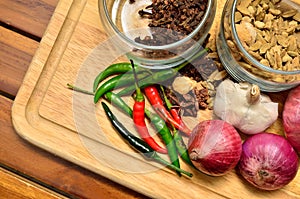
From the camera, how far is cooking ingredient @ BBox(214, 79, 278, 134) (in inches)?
46.8

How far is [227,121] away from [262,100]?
86 mm

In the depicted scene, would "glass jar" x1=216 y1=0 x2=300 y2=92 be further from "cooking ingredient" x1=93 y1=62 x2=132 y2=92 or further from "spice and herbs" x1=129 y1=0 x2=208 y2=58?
"cooking ingredient" x1=93 y1=62 x2=132 y2=92

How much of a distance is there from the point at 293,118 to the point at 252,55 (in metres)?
0.16

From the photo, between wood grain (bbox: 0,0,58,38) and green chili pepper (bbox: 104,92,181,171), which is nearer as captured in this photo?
green chili pepper (bbox: 104,92,181,171)

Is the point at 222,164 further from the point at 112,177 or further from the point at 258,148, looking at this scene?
the point at 112,177

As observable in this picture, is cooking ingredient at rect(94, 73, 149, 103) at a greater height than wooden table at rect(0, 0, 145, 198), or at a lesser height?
greater

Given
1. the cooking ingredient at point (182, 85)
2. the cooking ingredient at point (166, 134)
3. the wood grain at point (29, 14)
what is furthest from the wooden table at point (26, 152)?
the cooking ingredient at point (182, 85)

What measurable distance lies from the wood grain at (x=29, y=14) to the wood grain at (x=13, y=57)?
2 cm

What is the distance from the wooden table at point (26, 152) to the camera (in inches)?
49.3

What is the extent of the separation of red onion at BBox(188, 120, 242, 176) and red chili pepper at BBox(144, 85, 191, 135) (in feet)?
0.21

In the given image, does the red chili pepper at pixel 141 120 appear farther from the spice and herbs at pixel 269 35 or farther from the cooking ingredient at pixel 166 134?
the spice and herbs at pixel 269 35

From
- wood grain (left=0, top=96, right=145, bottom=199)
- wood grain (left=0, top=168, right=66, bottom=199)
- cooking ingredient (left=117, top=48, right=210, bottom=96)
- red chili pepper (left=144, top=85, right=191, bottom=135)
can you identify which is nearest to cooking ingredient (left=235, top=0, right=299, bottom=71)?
cooking ingredient (left=117, top=48, right=210, bottom=96)

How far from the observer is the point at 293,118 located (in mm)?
1188

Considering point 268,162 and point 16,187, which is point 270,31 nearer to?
point 268,162
